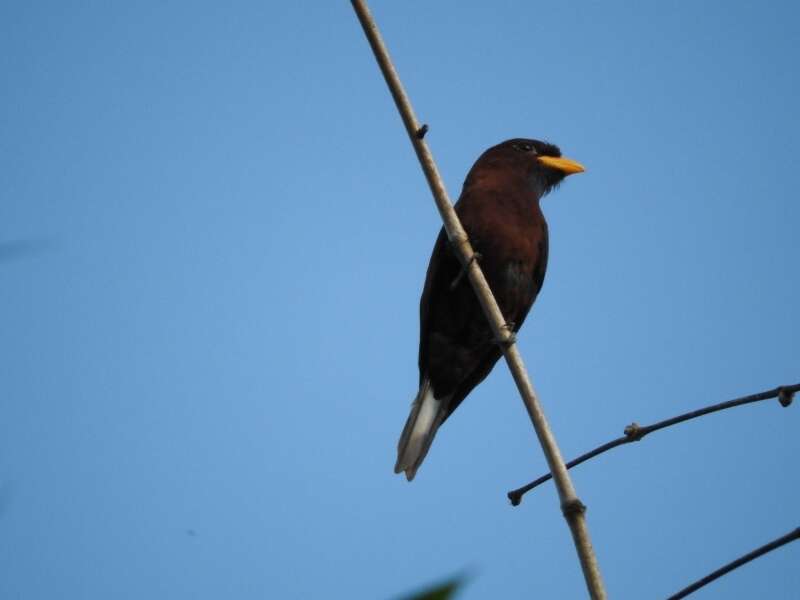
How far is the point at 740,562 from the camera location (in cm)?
122

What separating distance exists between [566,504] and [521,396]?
16.0 inches

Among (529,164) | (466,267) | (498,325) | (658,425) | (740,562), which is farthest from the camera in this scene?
(529,164)

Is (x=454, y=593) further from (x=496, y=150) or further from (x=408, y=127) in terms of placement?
(x=496, y=150)

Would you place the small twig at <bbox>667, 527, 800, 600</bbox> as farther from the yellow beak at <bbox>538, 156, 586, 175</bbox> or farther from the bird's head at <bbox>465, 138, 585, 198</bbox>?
the yellow beak at <bbox>538, 156, 586, 175</bbox>

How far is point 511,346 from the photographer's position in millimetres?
2193

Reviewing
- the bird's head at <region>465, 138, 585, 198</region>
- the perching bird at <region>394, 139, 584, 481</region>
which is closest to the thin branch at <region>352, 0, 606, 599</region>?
the perching bird at <region>394, 139, 584, 481</region>

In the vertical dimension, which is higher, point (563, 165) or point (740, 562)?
point (563, 165)

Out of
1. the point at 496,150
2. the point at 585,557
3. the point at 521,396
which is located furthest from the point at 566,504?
the point at 496,150

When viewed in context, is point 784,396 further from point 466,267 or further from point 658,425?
point 466,267

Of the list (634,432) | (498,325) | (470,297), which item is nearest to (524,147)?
(470,297)

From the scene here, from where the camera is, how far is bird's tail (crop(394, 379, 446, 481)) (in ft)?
13.2

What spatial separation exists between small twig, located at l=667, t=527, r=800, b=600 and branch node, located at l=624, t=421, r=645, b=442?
39cm

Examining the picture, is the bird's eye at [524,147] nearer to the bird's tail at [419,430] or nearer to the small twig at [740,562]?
the bird's tail at [419,430]

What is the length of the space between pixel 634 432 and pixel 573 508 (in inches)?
7.9
